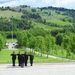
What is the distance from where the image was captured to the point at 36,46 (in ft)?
384

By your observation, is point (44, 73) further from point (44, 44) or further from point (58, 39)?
point (58, 39)

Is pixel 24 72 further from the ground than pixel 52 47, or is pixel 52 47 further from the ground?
pixel 24 72

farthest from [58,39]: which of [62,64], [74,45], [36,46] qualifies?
[62,64]

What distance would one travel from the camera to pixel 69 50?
311ft

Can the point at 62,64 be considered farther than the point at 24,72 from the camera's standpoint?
Yes

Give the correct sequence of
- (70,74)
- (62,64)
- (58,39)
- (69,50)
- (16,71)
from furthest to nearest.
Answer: (58,39) < (69,50) < (62,64) < (16,71) < (70,74)

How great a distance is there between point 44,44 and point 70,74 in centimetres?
8259

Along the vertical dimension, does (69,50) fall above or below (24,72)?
below

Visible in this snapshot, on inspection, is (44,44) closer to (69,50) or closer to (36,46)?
(36,46)

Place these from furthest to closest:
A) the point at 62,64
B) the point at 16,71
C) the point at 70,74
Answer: the point at 62,64
the point at 16,71
the point at 70,74

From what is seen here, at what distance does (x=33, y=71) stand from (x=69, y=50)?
206 ft

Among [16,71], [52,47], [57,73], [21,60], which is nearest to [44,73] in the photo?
[57,73]

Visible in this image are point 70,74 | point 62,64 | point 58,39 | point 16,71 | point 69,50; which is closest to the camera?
point 70,74

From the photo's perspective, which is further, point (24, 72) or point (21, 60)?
point (21, 60)
